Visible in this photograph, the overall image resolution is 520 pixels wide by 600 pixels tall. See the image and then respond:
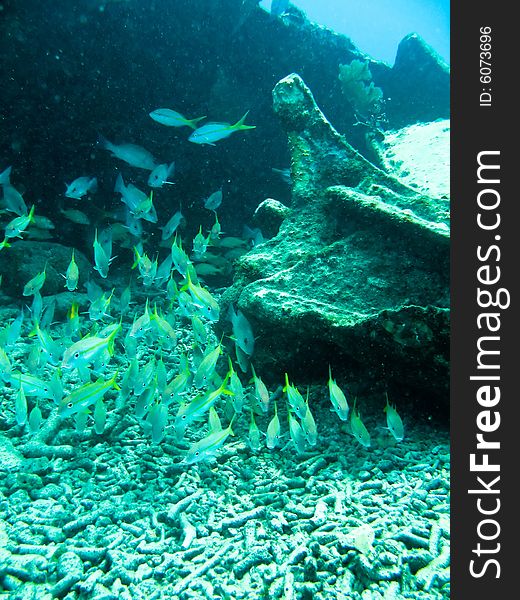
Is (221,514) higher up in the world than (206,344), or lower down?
lower down

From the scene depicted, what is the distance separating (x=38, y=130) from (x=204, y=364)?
21.5ft

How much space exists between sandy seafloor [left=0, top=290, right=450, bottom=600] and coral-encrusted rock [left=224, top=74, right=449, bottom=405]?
0.71m

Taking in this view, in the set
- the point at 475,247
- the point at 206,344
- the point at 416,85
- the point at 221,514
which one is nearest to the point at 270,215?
the point at 206,344

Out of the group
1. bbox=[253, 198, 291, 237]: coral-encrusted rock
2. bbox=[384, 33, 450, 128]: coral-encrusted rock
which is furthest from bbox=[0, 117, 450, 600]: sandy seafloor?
bbox=[384, 33, 450, 128]: coral-encrusted rock

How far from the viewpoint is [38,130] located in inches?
289

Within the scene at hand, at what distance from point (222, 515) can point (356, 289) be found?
8.94 ft

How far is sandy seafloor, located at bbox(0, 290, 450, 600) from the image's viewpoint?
2291mm

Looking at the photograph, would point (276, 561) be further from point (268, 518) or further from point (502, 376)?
point (502, 376)

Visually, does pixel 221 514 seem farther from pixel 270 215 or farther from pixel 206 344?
pixel 270 215

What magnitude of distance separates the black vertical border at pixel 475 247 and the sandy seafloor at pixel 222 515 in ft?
1.28

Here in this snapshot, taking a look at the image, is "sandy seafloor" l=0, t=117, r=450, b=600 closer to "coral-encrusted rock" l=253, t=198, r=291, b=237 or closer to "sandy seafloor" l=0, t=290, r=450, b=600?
"sandy seafloor" l=0, t=290, r=450, b=600

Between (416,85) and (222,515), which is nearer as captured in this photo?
(222,515)

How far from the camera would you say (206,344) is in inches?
207

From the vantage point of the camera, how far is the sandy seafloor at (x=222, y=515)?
7.52 feet
